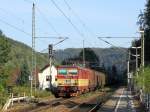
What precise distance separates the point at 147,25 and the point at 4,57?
39.8 metres

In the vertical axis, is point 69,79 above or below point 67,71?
below

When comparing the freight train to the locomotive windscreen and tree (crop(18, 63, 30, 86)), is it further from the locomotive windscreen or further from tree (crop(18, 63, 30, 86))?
tree (crop(18, 63, 30, 86))

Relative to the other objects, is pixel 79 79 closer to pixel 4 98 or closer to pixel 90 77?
pixel 90 77

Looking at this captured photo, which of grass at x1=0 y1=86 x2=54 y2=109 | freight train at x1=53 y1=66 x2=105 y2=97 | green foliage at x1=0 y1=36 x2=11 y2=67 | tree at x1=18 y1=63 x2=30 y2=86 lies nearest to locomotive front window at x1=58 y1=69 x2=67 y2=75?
freight train at x1=53 y1=66 x2=105 y2=97

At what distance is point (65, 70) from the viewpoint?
59031 millimetres

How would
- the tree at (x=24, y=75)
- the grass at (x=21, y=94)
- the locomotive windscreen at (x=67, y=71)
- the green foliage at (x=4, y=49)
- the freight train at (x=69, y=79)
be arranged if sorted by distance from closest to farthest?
the grass at (x=21, y=94), the locomotive windscreen at (x=67, y=71), the freight train at (x=69, y=79), the green foliage at (x=4, y=49), the tree at (x=24, y=75)

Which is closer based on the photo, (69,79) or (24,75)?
(69,79)

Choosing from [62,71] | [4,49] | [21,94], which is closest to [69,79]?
[62,71]

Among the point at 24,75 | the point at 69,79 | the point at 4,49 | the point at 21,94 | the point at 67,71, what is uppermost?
the point at 4,49

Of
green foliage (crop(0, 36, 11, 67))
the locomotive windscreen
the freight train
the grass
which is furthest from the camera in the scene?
green foliage (crop(0, 36, 11, 67))

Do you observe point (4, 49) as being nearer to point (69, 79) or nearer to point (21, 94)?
point (21, 94)

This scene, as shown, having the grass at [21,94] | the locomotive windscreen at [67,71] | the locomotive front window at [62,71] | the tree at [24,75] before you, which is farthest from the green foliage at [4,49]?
the locomotive windscreen at [67,71]

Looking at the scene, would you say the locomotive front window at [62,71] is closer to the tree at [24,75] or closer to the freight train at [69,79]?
the freight train at [69,79]

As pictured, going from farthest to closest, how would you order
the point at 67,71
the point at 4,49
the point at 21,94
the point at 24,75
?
1. the point at 24,75
2. the point at 4,49
3. the point at 21,94
4. the point at 67,71
